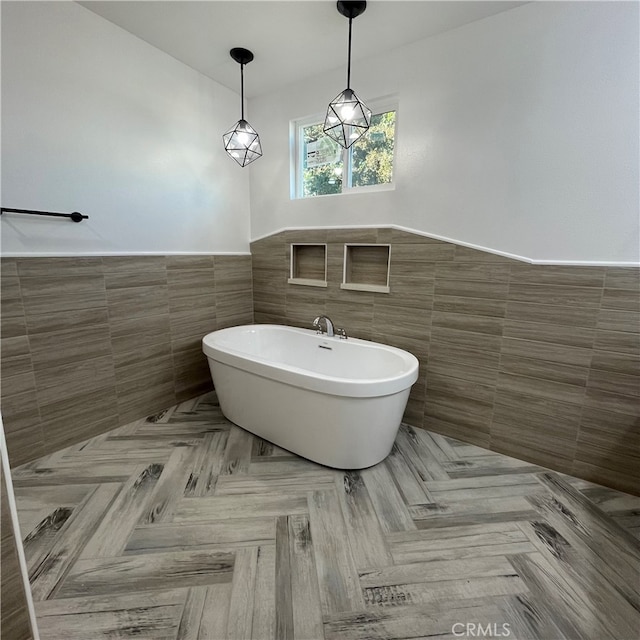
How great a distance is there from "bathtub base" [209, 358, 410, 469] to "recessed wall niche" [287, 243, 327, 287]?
3.49 feet

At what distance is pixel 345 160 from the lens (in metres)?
2.54

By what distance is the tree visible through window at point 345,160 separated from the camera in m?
2.39

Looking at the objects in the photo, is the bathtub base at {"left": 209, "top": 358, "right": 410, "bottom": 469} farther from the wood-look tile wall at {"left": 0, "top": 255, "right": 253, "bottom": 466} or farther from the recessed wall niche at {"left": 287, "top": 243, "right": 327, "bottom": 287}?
the recessed wall niche at {"left": 287, "top": 243, "right": 327, "bottom": 287}

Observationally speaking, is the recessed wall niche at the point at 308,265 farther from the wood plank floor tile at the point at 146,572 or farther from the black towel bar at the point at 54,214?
the wood plank floor tile at the point at 146,572

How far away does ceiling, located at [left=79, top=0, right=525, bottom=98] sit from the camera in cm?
179

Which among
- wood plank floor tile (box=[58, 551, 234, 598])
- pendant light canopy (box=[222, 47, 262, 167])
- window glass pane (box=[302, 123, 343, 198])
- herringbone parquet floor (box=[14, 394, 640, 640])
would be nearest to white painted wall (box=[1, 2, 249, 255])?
pendant light canopy (box=[222, 47, 262, 167])

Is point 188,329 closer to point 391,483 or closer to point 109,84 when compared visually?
point 109,84

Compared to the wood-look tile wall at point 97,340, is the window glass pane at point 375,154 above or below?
above

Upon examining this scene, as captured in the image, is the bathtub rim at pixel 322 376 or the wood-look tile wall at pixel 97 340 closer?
the bathtub rim at pixel 322 376

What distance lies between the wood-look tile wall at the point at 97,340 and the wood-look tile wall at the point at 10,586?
53.7 inches

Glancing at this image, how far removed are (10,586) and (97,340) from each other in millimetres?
1597

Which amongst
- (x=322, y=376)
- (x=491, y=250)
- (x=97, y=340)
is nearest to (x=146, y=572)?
(x=322, y=376)

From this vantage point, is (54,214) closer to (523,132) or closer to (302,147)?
(302,147)

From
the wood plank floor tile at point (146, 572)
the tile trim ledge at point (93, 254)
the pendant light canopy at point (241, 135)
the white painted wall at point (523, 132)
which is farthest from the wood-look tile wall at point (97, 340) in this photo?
the white painted wall at point (523, 132)
